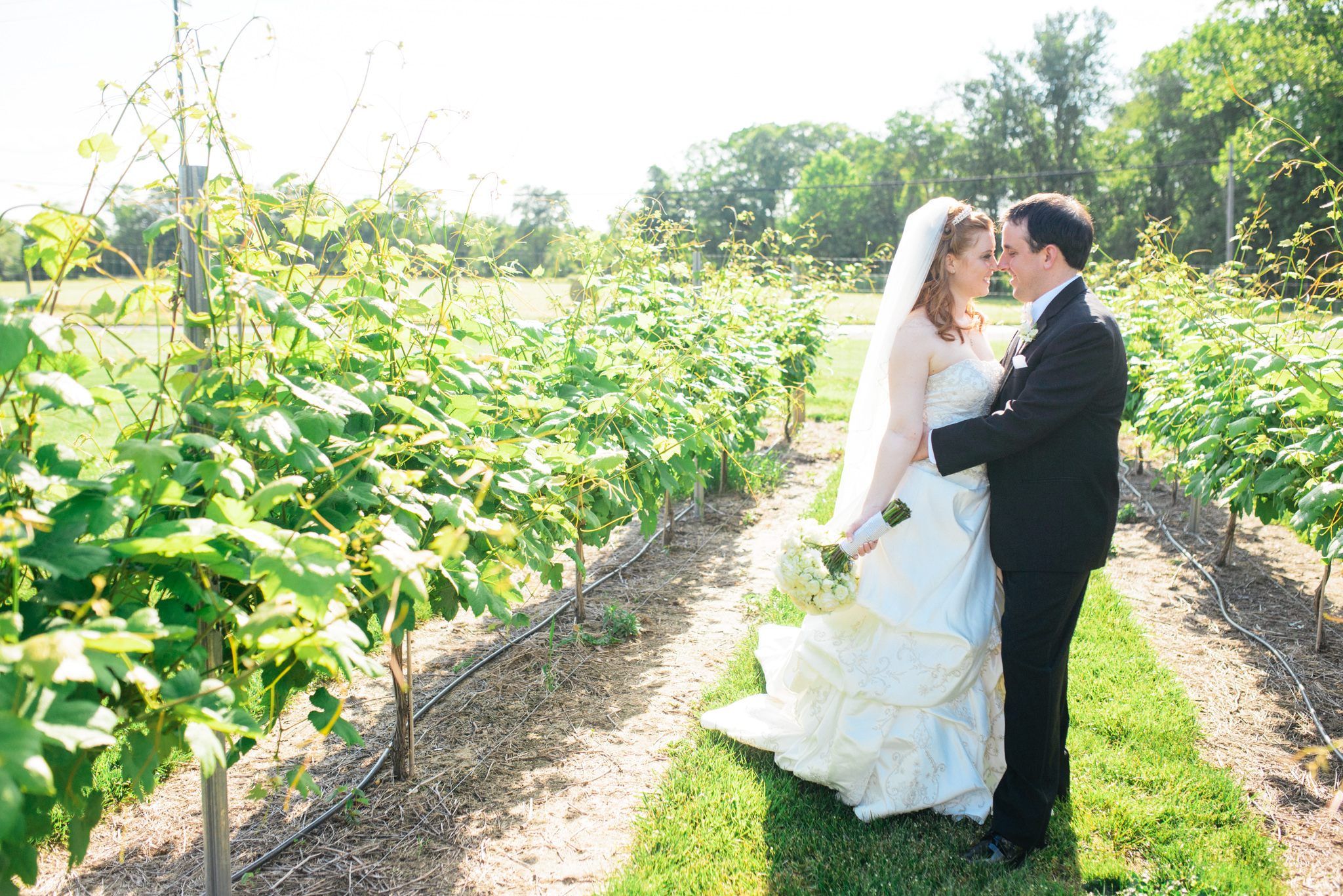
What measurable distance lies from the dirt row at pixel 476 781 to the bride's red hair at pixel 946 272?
6.31 ft

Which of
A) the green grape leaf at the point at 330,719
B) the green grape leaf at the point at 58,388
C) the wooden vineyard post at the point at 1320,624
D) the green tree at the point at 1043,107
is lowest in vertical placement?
the wooden vineyard post at the point at 1320,624

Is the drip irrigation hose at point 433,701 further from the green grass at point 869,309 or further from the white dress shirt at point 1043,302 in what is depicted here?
the green grass at point 869,309

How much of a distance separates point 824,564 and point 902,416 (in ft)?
1.92

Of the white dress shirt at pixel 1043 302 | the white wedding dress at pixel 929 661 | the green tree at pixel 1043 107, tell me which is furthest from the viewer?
the green tree at pixel 1043 107

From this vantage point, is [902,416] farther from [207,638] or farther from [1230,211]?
[1230,211]

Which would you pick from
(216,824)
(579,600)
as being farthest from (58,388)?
(579,600)

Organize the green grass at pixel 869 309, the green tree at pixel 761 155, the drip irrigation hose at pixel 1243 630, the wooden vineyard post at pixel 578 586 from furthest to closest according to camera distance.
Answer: the green tree at pixel 761 155 < the green grass at pixel 869 309 < the wooden vineyard post at pixel 578 586 < the drip irrigation hose at pixel 1243 630

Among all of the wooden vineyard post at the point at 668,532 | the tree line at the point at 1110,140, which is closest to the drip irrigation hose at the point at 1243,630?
the wooden vineyard post at the point at 668,532

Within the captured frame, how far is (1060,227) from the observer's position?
2660mm

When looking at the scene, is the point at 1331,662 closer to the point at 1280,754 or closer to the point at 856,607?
the point at 1280,754

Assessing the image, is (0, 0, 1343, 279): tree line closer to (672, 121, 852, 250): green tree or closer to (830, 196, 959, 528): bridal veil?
(672, 121, 852, 250): green tree

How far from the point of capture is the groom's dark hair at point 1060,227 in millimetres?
2652

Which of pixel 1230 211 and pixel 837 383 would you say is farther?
pixel 1230 211

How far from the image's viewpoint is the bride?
291cm
